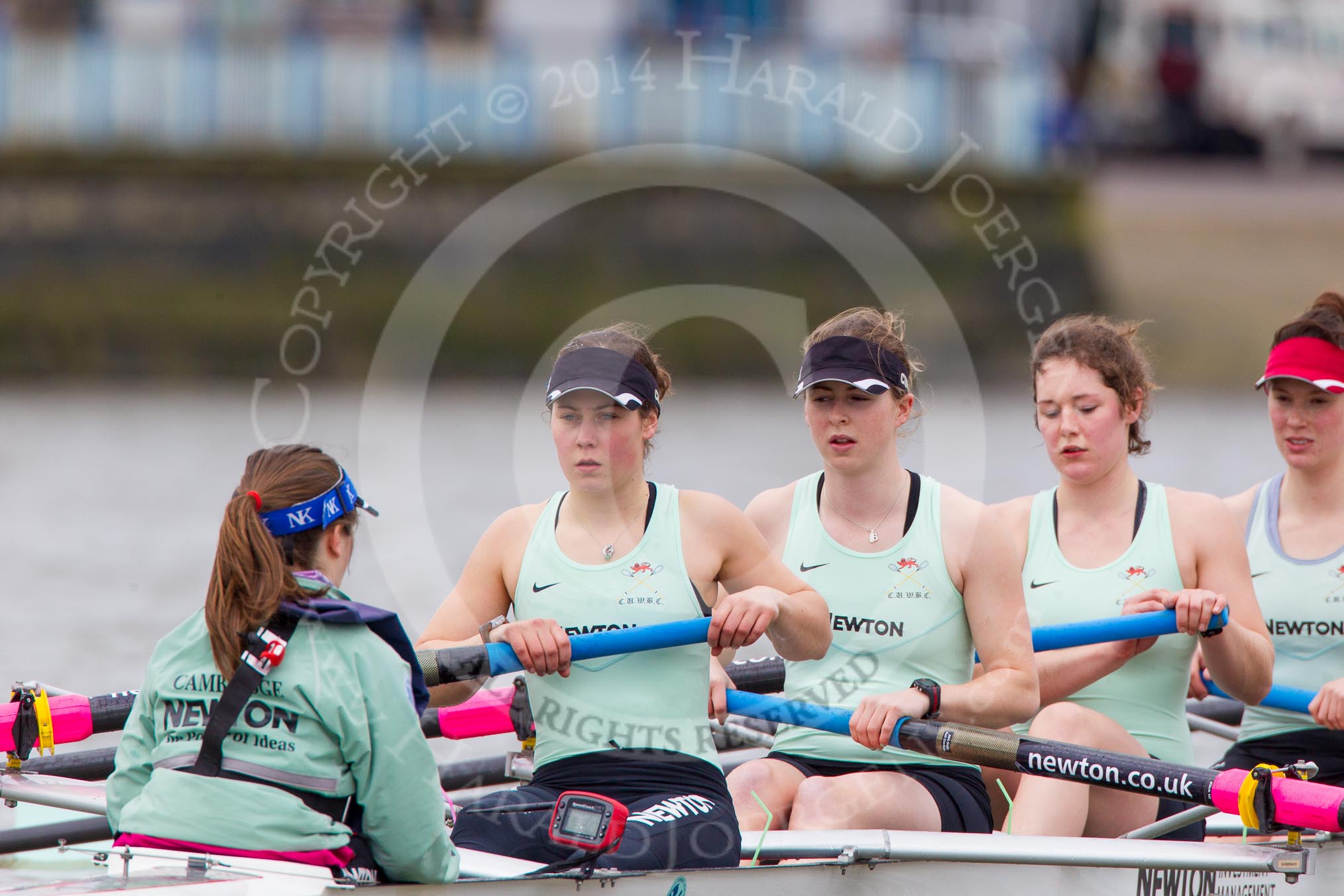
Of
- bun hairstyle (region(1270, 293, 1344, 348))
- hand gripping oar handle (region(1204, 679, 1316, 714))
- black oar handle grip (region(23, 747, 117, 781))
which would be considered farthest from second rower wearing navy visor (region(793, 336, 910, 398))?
black oar handle grip (region(23, 747, 117, 781))

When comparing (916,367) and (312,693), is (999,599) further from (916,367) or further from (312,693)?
(312,693)

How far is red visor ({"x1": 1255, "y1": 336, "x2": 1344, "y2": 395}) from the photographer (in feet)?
15.3

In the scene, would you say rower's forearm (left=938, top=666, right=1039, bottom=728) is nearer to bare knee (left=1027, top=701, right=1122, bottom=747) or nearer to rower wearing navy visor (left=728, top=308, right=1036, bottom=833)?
rower wearing navy visor (left=728, top=308, right=1036, bottom=833)

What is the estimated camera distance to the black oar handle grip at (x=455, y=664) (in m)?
3.68

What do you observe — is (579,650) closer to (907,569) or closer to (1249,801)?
(907,569)

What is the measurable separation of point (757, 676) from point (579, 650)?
115 cm

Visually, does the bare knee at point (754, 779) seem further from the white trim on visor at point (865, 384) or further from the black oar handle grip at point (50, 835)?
the black oar handle grip at point (50, 835)

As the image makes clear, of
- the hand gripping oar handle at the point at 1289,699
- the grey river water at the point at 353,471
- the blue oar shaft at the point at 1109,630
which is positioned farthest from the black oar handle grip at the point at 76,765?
the hand gripping oar handle at the point at 1289,699

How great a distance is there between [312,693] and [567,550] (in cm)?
96

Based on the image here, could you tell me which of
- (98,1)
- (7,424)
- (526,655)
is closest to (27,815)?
(526,655)

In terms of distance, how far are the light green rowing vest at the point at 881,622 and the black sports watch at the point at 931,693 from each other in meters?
0.12

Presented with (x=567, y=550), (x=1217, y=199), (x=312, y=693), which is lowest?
(x=312, y=693)

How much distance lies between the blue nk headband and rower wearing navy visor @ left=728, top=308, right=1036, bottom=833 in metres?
1.23

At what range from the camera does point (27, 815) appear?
15.4 feet
